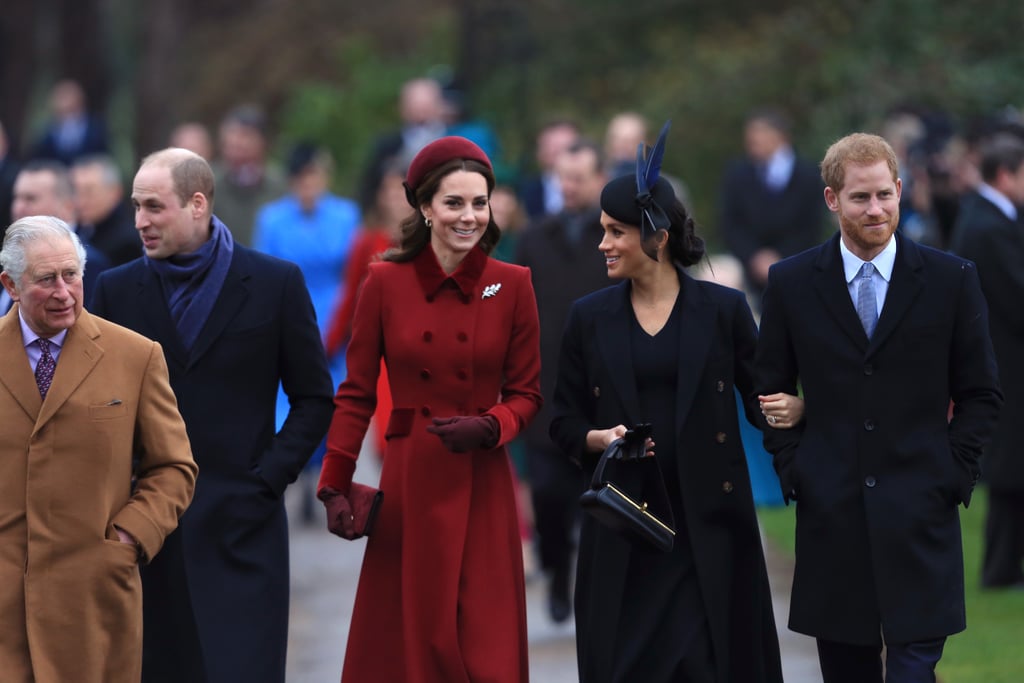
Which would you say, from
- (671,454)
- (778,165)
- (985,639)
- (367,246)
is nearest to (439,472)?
(671,454)

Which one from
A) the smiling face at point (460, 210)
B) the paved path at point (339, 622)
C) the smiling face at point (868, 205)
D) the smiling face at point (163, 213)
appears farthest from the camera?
the paved path at point (339, 622)

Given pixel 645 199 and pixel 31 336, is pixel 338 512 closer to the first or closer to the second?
pixel 31 336

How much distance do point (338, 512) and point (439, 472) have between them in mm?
374

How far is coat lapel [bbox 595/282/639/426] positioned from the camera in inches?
277

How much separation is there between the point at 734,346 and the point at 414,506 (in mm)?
1248

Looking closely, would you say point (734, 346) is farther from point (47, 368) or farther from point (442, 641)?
point (47, 368)

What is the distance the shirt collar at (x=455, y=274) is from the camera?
23.6 ft

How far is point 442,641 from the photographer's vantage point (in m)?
6.93

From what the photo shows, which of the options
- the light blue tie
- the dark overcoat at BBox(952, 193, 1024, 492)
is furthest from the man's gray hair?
the dark overcoat at BBox(952, 193, 1024, 492)

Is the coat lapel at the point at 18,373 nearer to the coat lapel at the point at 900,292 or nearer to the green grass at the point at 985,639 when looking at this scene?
the coat lapel at the point at 900,292

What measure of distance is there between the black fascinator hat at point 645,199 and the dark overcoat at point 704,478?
263mm

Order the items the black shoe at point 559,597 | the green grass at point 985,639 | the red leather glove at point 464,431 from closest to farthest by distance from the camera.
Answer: the red leather glove at point 464,431 < the green grass at point 985,639 < the black shoe at point 559,597

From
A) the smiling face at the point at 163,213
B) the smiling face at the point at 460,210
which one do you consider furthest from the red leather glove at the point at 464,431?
the smiling face at the point at 163,213

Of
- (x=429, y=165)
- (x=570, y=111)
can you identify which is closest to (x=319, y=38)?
(x=570, y=111)
